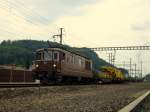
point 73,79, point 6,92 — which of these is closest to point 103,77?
point 73,79

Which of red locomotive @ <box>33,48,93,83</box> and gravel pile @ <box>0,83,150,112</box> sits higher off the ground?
red locomotive @ <box>33,48,93,83</box>

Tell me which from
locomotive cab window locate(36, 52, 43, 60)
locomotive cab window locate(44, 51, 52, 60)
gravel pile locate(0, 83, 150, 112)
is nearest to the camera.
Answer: gravel pile locate(0, 83, 150, 112)

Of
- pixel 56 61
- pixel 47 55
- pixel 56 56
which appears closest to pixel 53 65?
pixel 56 61

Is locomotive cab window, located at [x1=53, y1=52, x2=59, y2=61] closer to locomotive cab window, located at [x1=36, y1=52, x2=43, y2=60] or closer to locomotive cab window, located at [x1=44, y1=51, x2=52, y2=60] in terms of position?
locomotive cab window, located at [x1=44, y1=51, x2=52, y2=60]

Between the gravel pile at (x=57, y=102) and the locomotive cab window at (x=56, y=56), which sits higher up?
the locomotive cab window at (x=56, y=56)

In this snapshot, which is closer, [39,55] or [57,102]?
[57,102]

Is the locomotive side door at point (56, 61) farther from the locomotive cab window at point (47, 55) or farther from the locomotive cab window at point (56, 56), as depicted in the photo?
the locomotive cab window at point (47, 55)

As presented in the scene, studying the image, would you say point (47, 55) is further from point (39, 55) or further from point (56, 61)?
point (56, 61)

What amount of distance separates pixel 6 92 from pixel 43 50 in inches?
573

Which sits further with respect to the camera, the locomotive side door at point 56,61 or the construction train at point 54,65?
the construction train at point 54,65

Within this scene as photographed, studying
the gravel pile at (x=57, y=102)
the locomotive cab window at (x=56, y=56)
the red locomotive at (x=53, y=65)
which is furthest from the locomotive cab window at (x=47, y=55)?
the gravel pile at (x=57, y=102)

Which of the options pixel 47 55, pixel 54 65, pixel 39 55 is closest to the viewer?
pixel 54 65

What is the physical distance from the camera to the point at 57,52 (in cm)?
3200

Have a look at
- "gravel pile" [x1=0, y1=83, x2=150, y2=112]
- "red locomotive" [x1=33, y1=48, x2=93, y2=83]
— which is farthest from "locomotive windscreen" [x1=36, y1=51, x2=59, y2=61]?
"gravel pile" [x1=0, y1=83, x2=150, y2=112]
